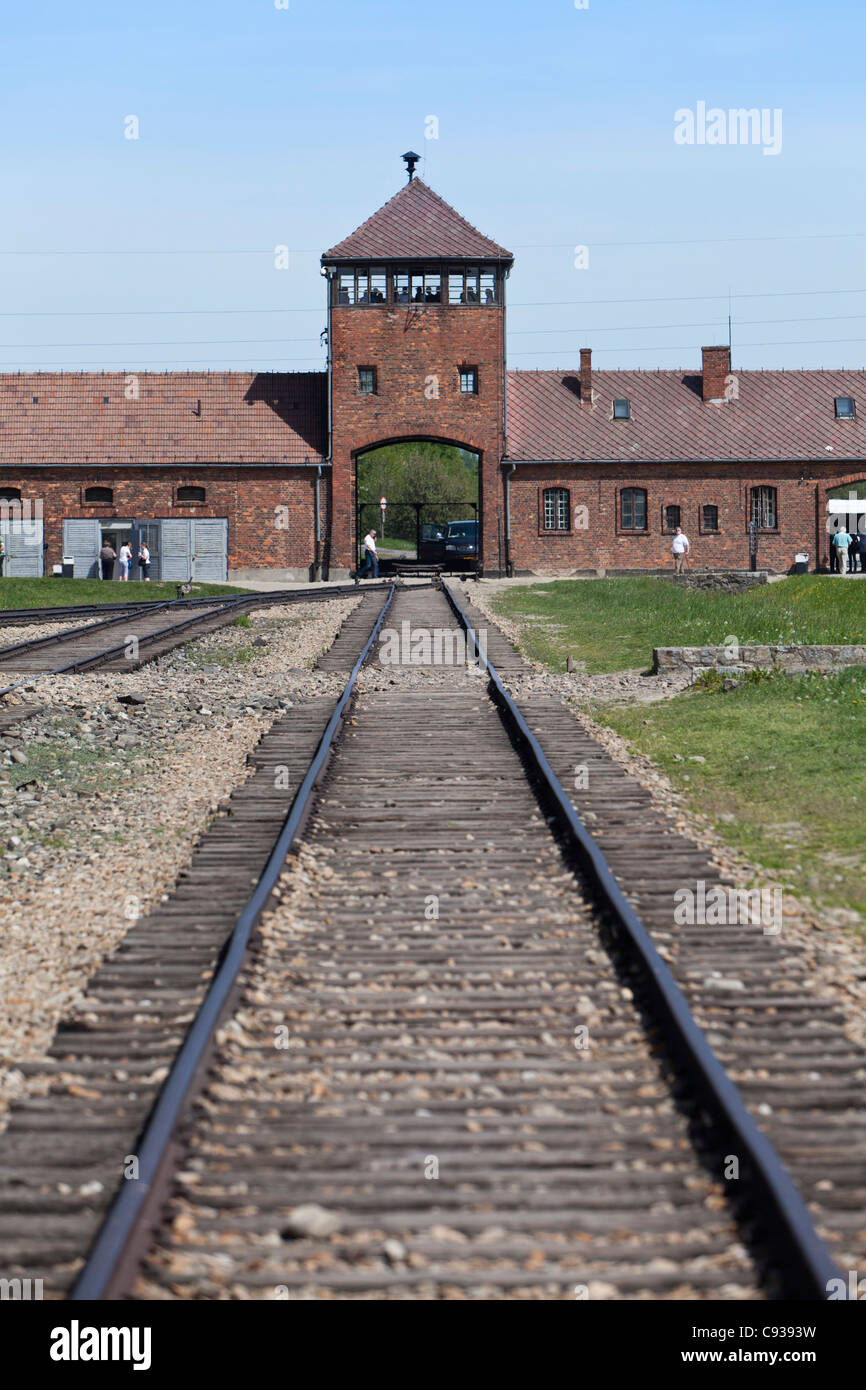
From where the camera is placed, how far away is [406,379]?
4622 centimetres

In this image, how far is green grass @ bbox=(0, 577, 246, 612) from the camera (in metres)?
32.4

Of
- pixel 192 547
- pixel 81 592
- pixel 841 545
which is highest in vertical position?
pixel 192 547

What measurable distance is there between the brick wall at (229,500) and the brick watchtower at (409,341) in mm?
1391

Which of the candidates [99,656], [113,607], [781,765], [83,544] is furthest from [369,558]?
[781,765]

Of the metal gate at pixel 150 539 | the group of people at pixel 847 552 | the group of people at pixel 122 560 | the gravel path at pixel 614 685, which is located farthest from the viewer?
the metal gate at pixel 150 539

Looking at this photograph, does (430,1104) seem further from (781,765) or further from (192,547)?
(192,547)

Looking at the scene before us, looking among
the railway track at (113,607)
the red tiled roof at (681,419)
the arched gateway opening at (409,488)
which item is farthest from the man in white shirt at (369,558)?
the arched gateway opening at (409,488)

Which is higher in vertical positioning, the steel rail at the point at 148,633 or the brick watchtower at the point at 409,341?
the brick watchtower at the point at 409,341

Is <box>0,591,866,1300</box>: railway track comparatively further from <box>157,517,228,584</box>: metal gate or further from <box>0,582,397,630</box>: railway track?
<box>157,517,228,584</box>: metal gate

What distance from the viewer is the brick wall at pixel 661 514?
157 feet

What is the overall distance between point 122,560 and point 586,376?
1902cm

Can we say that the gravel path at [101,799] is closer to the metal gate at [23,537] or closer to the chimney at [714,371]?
the metal gate at [23,537]

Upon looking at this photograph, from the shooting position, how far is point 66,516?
47.0 meters

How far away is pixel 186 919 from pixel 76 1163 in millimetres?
2599
